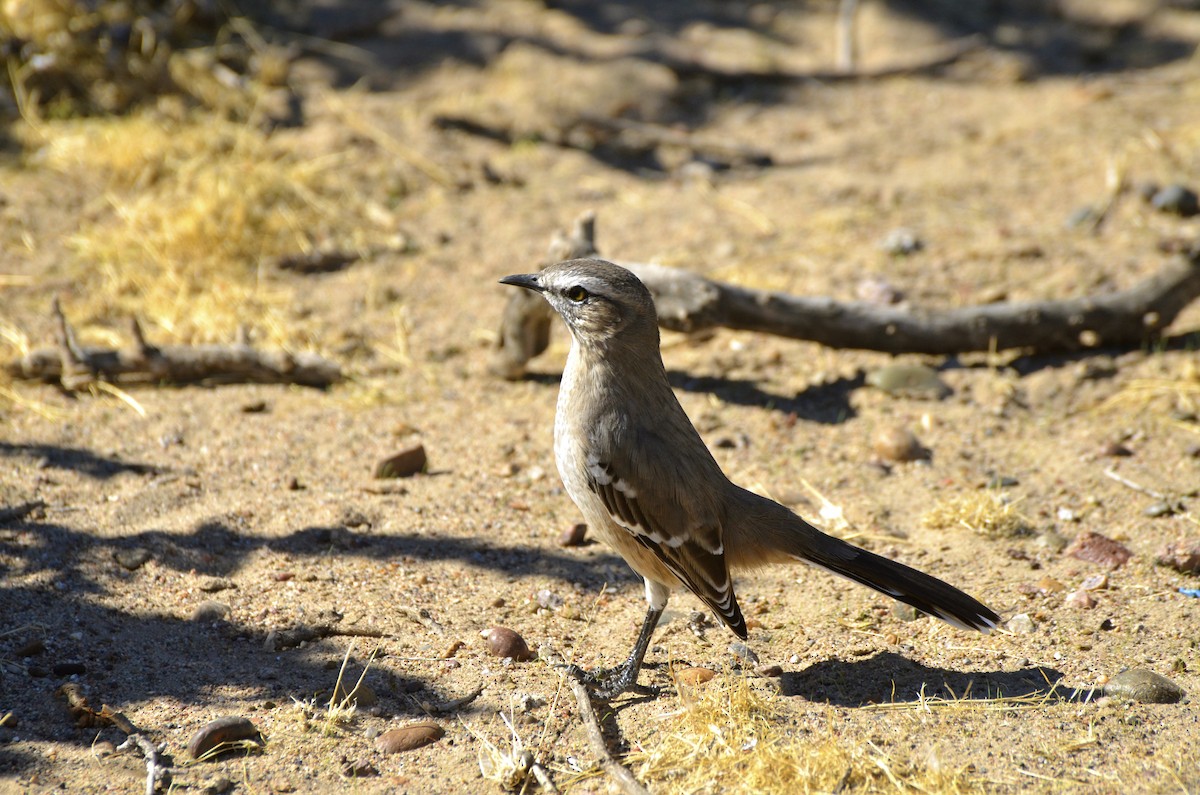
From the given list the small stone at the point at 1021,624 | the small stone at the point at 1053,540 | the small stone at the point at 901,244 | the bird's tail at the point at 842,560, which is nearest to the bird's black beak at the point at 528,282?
the bird's tail at the point at 842,560

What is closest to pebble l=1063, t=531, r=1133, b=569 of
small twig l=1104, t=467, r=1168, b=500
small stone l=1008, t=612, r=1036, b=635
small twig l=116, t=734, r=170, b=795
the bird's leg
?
small twig l=1104, t=467, r=1168, b=500

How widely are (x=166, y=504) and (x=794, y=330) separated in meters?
3.51

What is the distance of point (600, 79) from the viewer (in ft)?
31.7

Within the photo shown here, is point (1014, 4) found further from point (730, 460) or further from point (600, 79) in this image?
point (730, 460)

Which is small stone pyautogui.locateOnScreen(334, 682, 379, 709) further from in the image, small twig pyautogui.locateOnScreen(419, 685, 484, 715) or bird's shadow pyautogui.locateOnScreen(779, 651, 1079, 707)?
bird's shadow pyautogui.locateOnScreen(779, 651, 1079, 707)

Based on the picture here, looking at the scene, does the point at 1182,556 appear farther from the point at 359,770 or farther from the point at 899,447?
the point at 359,770

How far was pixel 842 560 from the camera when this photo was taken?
160 inches

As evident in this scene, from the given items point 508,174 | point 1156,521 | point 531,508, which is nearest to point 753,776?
point 531,508

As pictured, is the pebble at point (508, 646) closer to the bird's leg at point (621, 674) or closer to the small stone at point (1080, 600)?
the bird's leg at point (621, 674)

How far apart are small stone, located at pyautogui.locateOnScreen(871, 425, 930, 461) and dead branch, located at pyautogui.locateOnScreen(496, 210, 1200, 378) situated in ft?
2.23

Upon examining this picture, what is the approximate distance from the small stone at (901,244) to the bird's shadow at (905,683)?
12.4 feet

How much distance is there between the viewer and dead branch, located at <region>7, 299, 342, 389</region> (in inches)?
221

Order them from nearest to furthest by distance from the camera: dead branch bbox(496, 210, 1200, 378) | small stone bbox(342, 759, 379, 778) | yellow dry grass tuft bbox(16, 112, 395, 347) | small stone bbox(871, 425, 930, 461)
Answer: small stone bbox(342, 759, 379, 778) < small stone bbox(871, 425, 930, 461) < dead branch bbox(496, 210, 1200, 378) < yellow dry grass tuft bbox(16, 112, 395, 347)

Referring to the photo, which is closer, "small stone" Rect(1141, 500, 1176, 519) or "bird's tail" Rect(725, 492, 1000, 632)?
"bird's tail" Rect(725, 492, 1000, 632)
